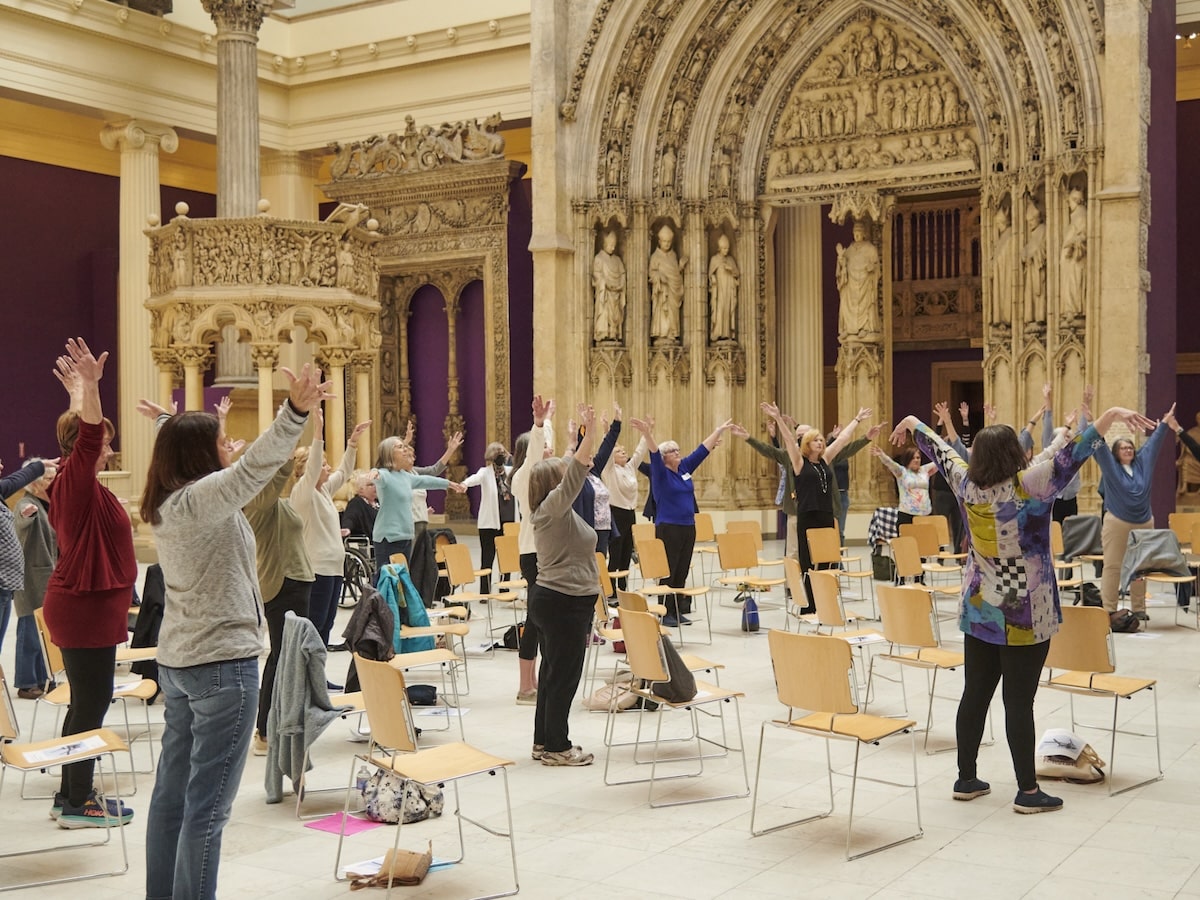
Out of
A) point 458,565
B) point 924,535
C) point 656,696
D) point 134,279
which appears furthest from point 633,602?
point 134,279

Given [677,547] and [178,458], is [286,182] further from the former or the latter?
[178,458]

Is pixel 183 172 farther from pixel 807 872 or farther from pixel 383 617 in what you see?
pixel 807 872

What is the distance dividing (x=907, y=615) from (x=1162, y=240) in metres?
9.75

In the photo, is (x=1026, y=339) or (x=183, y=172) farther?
(x=183, y=172)

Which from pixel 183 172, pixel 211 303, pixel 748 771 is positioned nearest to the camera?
pixel 748 771

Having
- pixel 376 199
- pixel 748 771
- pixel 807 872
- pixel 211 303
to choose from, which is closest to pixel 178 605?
pixel 807 872

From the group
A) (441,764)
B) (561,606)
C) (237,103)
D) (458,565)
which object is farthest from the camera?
(237,103)

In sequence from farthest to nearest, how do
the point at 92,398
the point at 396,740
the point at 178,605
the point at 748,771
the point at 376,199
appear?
1. the point at 376,199
2. the point at 748,771
3. the point at 396,740
4. the point at 92,398
5. the point at 178,605

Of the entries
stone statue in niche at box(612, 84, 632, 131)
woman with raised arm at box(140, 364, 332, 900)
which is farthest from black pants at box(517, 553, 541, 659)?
stone statue in niche at box(612, 84, 632, 131)

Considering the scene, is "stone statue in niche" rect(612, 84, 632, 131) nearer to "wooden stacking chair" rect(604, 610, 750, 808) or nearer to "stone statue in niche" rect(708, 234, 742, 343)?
"stone statue in niche" rect(708, 234, 742, 343)

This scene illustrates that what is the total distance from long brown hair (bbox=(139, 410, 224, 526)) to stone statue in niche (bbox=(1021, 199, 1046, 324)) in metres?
12.7

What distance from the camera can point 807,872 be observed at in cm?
484

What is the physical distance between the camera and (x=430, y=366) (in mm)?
21500

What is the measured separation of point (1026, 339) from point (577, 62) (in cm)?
669
